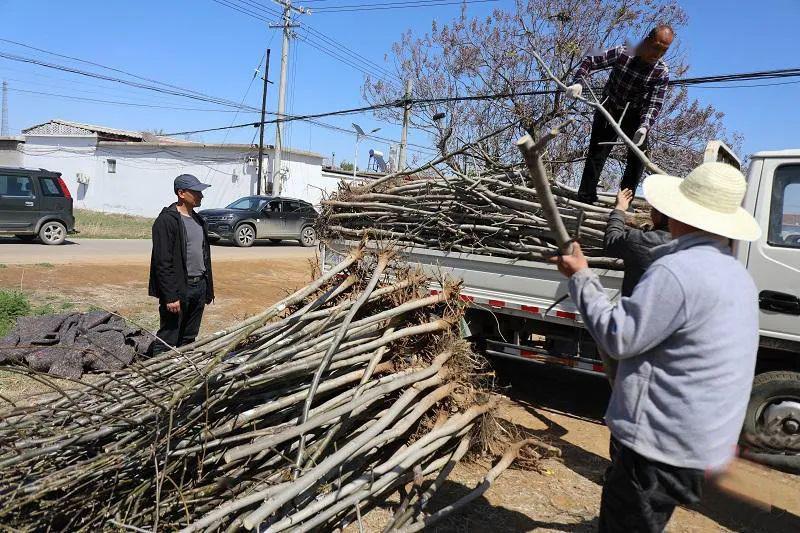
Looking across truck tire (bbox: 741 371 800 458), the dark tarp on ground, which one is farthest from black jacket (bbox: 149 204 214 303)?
truck tire (bbox: 741 371 800 458)

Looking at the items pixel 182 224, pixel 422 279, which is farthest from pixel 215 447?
pixel 182 224

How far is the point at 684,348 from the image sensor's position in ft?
6.22

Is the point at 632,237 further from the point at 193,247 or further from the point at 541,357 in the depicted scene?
the point at 193,247

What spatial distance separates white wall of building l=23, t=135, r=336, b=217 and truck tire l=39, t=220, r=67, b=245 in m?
14.2

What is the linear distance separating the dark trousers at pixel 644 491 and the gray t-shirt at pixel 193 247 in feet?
12.7

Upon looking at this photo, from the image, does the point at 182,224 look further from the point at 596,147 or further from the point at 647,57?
the point at 647,57

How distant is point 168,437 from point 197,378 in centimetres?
33

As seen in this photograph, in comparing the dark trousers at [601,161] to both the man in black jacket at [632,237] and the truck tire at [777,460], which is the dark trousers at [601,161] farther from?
the truck tire at [777,460]

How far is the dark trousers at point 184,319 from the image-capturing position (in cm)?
479

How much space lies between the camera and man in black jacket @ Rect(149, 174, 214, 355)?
4.63m

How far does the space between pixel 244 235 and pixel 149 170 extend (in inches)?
610

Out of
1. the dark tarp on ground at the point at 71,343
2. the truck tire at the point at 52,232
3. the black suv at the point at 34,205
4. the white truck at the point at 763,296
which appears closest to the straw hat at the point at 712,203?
the white truck at the point at 763,296

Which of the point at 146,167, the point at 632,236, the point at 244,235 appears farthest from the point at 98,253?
the point at 146,167

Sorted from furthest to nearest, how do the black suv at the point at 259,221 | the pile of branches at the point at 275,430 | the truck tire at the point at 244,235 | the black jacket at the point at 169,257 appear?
1. the truck tire at the point at 244,235
2. the black suv at the point at 259,221
3. the black jacket at the point at 169,257
4. the pile of branches at the point at 275,430
